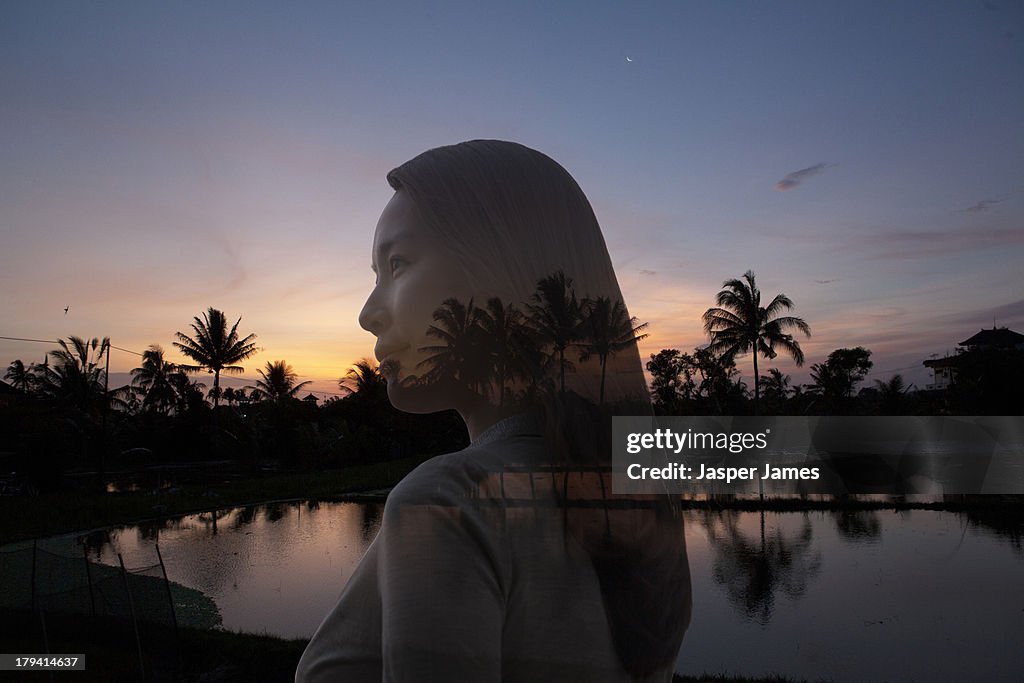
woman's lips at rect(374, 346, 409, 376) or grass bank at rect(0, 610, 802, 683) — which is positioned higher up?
woman's lips at rect(374, 346, 409, 376)

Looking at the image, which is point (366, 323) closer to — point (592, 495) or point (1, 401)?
point (592, 495)

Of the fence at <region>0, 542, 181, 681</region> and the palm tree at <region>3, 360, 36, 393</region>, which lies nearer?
the fence at <region>0, 542, 181, 681</region>


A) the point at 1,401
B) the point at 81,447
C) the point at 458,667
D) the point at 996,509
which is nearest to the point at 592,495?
the point at 458,667

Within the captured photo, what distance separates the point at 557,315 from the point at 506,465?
15cm

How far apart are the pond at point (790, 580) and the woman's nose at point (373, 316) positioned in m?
9.32

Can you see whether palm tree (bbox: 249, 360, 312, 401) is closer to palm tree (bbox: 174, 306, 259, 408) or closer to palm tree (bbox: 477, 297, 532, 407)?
palm tree (bbox: 174, 306, 259, 408)

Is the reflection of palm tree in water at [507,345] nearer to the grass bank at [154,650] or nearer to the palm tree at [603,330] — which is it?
the palm tree at [603,330]

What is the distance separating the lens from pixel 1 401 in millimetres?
31203

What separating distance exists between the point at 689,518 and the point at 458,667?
817 inches

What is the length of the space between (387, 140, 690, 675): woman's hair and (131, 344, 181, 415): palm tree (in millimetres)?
35184

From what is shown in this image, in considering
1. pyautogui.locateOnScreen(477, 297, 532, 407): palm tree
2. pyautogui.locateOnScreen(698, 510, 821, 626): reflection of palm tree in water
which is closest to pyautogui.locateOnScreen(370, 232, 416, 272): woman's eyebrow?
pyautogui.locateOnScreen(477, 297, 532, 407): palm tree

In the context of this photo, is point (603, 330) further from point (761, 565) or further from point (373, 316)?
point (761, 565)

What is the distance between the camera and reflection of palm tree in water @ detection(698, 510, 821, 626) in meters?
12.2

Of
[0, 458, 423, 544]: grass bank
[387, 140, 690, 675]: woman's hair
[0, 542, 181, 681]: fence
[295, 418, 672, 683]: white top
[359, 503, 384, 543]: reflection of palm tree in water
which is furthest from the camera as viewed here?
[359, 503, 384, 543]: reflection of palm tree in water
